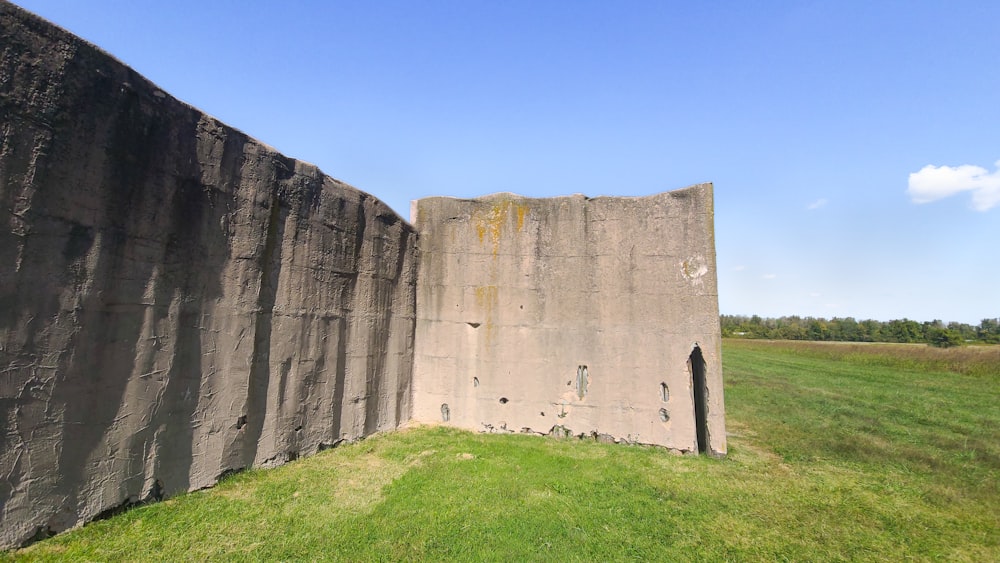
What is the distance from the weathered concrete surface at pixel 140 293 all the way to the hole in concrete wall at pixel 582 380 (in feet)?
15.0

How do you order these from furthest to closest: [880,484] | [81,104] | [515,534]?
[880,484] < [515,534] < [81,104]

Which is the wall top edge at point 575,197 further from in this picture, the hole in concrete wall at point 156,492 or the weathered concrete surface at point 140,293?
the hole in concrete wall at point 156,492

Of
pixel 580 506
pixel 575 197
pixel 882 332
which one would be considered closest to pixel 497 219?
pixel 575 197

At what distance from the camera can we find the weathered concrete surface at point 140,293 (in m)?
3.89

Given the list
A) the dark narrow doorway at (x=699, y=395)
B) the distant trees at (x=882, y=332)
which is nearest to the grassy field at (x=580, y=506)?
the dark narrow doorway at (x=699, y=395)

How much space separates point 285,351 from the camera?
651 centimetres

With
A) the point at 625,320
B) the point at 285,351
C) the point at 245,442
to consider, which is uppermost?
the point at 625,320

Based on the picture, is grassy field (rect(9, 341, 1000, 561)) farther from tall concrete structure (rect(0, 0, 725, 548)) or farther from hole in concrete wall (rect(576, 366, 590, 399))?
hole in concrete wall (rect(576, 366, 590, 399))

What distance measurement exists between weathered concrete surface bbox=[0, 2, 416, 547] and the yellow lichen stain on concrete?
309 cm

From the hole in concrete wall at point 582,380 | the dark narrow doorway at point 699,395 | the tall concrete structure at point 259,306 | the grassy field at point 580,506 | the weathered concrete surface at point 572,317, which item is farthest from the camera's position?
the hole in concrete wall at point 582,380

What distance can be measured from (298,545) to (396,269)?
5.45 metres

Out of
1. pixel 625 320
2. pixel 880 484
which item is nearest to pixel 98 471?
pixel 625 320

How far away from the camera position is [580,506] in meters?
5.41

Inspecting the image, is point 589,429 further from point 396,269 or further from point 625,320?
point 396,269
